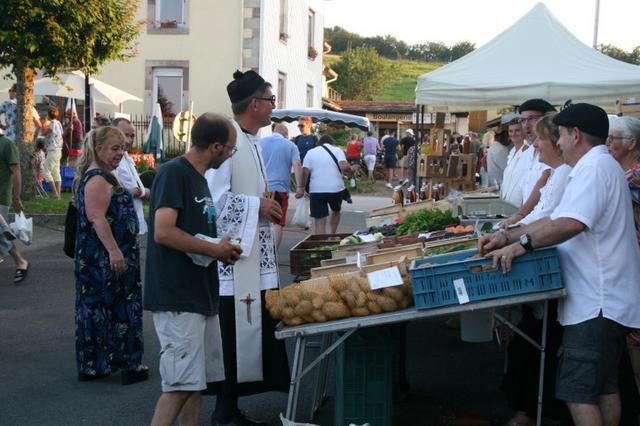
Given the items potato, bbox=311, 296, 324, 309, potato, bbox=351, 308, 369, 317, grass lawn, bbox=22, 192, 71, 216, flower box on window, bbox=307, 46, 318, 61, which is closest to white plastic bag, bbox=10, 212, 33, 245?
grass lawn, bbox=22, 192, 71, 216

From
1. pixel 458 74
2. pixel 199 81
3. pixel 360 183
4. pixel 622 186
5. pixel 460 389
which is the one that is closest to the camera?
pixel 622 186

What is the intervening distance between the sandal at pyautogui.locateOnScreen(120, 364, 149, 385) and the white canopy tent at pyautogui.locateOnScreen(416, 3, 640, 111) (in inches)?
212

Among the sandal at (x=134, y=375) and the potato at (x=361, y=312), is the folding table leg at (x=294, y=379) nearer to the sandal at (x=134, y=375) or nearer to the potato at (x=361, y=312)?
the potato at (x=361, y=312)

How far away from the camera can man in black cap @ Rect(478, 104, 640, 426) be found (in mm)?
4246

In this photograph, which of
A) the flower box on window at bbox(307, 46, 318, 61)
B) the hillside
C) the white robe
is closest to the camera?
the white robe

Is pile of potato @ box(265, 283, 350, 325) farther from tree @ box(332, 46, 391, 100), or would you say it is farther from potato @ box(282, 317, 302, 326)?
tree @ box(332, 46, 391, 100)

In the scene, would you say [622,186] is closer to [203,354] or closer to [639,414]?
[639,414]

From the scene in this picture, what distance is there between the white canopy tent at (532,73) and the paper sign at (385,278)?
5.55 metres

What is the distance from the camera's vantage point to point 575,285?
4.38m

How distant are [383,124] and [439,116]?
38.7 m

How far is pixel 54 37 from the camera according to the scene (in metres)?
14.6

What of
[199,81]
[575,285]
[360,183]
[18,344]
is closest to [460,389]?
[575,285]

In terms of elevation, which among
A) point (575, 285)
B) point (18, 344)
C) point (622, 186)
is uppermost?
point (622, 186)

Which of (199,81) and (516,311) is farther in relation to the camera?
(199,81)
